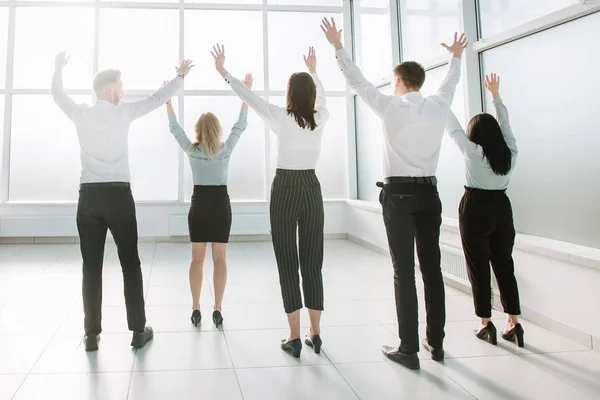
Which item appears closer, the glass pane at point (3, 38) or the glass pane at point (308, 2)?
the glass pane at point (3, 38)

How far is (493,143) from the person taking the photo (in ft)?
8.30

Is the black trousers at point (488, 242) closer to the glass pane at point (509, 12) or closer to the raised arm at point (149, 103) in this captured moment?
the glass pane at point (509, 12)

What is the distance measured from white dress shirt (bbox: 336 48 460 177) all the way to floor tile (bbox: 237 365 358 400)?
1.07 m

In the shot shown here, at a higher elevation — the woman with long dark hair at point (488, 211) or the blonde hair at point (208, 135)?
the blonde hair at point (208, 135)

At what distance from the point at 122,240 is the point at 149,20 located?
5659 millimetres

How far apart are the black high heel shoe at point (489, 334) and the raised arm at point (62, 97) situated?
2681 mm

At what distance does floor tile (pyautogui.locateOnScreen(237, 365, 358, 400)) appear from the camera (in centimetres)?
196

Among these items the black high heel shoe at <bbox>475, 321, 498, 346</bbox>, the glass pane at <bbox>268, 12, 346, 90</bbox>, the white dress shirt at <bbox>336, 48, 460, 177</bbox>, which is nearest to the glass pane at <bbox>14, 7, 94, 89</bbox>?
the glass pane at <bbox>268, 12, 346, 90</bbox>

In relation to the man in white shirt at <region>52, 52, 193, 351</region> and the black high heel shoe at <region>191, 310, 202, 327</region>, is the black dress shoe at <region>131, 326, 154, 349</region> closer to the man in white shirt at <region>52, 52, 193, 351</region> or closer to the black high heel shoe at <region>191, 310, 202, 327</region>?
the man in white shirt at <region>52, 52, 193, 351</region>

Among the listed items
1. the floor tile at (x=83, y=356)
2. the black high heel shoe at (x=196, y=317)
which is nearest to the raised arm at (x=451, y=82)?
the black high heel shoe at (x=196, y=317)

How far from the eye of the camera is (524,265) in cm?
306

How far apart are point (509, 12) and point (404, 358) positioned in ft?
9.18

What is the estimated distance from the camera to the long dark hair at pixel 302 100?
234 cm

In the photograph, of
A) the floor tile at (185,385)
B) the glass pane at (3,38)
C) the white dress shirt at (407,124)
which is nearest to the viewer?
the floor tile at (185,385)
